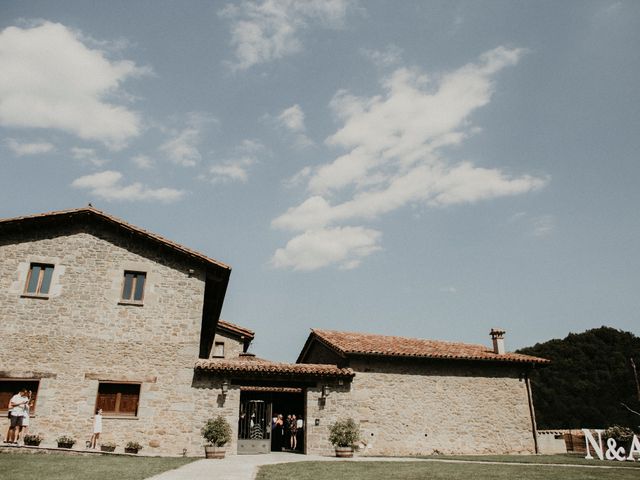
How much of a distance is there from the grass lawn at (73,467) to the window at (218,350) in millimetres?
14455

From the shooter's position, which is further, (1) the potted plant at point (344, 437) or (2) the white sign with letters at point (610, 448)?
(1) the potted plant at point (344, 437)

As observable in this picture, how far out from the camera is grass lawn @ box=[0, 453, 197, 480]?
8.64 meters

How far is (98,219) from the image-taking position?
16359 mm

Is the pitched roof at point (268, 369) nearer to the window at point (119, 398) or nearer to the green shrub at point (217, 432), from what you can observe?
the green shrub at point (217, 432)

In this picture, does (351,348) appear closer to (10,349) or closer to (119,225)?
(119,225)

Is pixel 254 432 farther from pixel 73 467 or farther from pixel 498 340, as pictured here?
pixel 498 340

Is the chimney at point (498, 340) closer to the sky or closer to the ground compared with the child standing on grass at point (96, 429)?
closer to the sky

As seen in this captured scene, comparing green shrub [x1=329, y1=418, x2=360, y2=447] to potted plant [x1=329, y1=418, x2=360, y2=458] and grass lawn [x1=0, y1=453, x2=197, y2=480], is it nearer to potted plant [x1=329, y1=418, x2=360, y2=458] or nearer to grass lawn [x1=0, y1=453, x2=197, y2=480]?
potted plant [x1=329, y1=418, x2=360, y2=458]

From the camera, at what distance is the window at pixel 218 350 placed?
27.2 m

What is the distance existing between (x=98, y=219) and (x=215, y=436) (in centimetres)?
872

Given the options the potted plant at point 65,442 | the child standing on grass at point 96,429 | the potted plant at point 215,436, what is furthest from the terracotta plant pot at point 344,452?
the potted plant at point 65,442

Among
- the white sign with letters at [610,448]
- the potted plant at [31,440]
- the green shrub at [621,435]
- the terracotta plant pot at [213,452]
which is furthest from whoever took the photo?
the green shrub at [621,435]

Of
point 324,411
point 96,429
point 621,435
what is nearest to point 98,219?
point 96,429

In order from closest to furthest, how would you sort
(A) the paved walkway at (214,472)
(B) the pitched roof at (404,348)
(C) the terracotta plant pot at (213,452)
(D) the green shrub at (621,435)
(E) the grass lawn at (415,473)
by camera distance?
(A) the paved walkway at (214,472) < (E) the grass lawn at (415,473) < (C) the terracotta plant pot at (213,452) < (D) the green shrub at (621,435) < (B) the pitched roof at (404,348)
